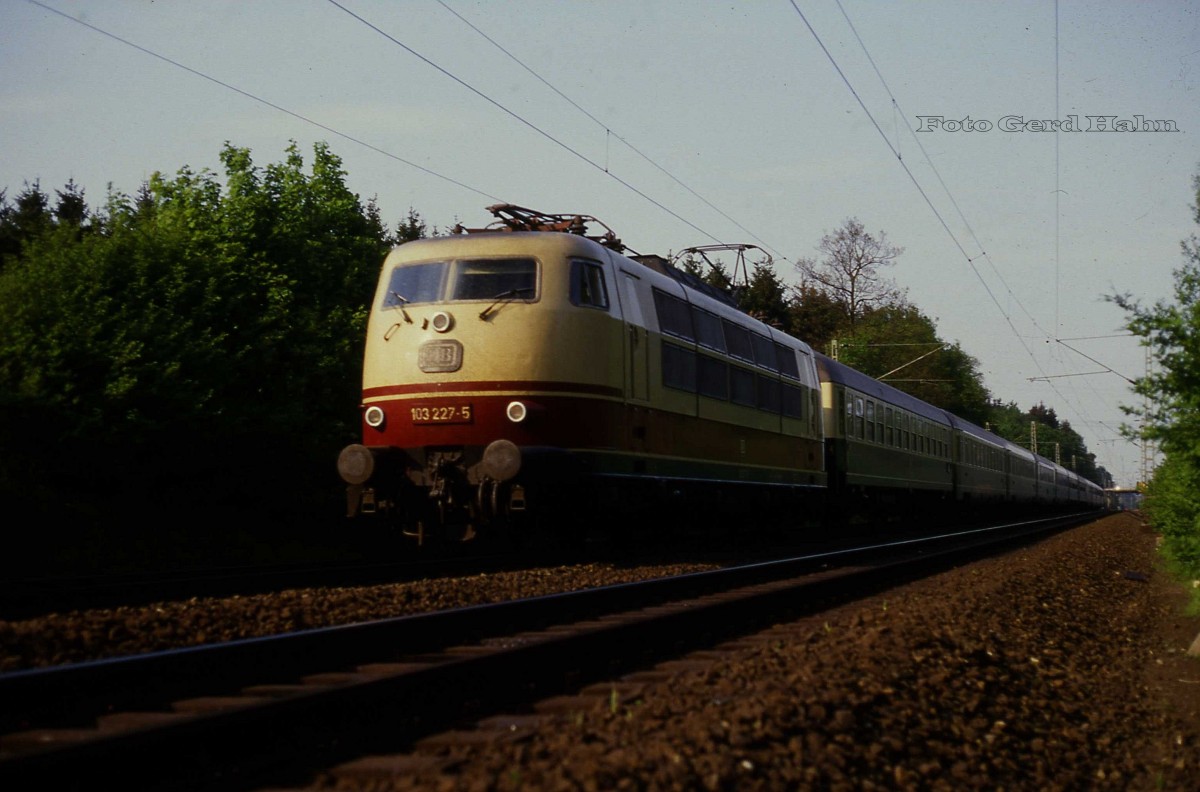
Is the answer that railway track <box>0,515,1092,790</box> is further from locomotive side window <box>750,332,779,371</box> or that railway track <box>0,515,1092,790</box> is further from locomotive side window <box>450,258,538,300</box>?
locomotive side window <box>750,332,779,371</box>

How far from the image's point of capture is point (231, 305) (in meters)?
24.4

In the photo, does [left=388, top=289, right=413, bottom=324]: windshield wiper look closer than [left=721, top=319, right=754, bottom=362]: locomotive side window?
Yes

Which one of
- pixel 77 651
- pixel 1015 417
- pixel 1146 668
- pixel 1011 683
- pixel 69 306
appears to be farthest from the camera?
pixel 1015 417

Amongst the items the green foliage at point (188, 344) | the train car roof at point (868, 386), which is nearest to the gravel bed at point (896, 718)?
the train car roof at point (868, 386)

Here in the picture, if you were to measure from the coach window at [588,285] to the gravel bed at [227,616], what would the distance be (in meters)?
2.93

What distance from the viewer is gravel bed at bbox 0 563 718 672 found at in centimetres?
633

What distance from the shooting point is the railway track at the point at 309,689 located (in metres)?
4.03

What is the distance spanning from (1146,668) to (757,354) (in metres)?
9.16

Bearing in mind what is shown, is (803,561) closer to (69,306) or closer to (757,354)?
(757,354)

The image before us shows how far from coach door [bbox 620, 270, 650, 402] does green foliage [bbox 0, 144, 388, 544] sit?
11.0 meters

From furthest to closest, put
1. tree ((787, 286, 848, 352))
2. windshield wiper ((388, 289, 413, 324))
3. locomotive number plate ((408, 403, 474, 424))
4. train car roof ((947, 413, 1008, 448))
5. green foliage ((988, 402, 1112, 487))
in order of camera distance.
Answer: green foliage ((988, 402, 1112, 487))
tree ((787, 286, 848, 352))
train car roof ((947, 413, 1008, 448))
windshield wiper ((388, 289, 413, 324))
locomotive number plate ((408, 403, 474, 424))

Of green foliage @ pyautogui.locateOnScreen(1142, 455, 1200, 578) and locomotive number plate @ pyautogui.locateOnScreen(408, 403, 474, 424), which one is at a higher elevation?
locomotive number plate @ pyautogui.locateOnScreen(408, 403, 474, 424)

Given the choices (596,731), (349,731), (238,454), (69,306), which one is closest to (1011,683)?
(596,731)

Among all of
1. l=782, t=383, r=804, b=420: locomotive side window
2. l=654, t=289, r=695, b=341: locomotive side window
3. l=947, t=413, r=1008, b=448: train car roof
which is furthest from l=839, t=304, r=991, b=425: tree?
l=654, t=289, r=695, b=341: locomotive side window
